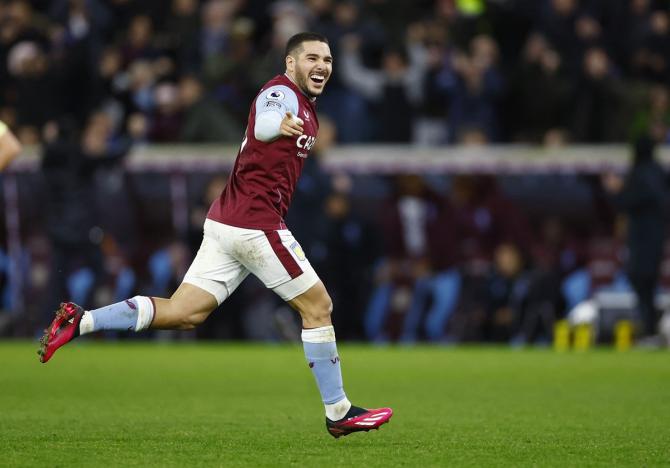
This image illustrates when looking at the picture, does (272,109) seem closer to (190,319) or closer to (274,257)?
(274,257)

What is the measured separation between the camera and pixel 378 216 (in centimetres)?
1845

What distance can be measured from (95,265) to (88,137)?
163 cm

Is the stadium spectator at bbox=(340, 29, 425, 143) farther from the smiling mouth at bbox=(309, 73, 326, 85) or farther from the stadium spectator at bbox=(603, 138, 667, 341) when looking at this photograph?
the smiling mouth at bbox=(309, 73, 326, 85)

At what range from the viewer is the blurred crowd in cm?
1933

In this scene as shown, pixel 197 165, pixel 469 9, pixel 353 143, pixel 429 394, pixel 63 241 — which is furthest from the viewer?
pixel 469 9

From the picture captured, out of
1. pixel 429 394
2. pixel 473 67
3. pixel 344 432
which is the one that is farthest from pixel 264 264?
pixel 473 67

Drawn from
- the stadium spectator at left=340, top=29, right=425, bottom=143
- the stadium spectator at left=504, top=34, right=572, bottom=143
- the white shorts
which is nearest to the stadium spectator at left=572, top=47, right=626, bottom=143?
the stadium spectator at left=504, top=34, right=572, bottom=143

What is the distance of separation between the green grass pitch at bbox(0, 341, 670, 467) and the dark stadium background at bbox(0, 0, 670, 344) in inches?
85.7

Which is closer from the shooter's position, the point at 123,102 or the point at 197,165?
the point at 197,165

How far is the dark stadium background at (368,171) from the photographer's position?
18.0 metres

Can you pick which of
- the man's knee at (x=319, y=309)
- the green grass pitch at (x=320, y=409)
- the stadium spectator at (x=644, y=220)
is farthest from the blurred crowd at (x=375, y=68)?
the man's knee at (x=319, y=309)

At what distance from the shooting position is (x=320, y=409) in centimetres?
971

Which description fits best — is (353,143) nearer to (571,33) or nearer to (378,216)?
(378,216)

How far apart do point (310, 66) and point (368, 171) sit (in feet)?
34.3
